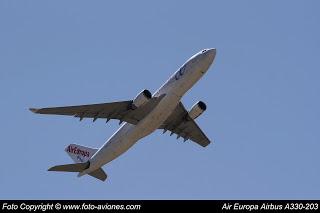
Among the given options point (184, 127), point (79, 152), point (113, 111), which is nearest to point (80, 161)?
point (79, 152)

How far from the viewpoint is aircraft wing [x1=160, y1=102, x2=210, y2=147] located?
51656mm

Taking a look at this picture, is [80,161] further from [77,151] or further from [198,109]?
[198,109]

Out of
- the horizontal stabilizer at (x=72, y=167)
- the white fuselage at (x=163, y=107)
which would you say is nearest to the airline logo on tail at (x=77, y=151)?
the horizontal stabilizer at (x=72, y=167)

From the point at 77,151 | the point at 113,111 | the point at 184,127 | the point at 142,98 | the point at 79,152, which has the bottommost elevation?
the point at 142,98

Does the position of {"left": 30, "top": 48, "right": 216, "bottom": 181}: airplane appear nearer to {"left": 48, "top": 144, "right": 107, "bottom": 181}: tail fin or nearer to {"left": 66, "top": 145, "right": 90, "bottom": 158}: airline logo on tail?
{"left": 48, "top": 144, "right": 107, "bottom": 181}: tail fin

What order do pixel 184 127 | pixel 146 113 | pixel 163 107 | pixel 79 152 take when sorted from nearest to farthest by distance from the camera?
pixel 163 107 → pixel 146 113 → pixel 184 127 → pixel 79 152

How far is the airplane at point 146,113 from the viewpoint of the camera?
45500 mm

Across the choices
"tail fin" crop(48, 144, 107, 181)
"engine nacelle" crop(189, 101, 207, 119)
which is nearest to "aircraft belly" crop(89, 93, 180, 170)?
"tail fin" crop(48, 144, 107, 181)

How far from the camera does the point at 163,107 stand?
151 ft

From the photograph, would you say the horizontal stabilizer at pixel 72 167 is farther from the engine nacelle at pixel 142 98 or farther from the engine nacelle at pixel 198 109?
the engine nacelle at pixel 198 109

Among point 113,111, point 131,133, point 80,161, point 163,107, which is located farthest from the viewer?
point 80,161

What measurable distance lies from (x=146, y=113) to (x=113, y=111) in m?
2.64

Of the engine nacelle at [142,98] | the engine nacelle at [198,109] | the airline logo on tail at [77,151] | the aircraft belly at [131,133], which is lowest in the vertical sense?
the aircraft belly at [131,133]
